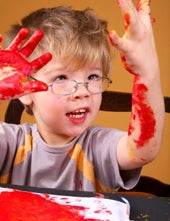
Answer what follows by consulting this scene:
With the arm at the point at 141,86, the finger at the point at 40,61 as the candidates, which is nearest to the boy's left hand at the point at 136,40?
the arm at the point at 141,86

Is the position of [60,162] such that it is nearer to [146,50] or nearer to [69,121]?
[69,121]

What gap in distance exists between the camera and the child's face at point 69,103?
0.84 m

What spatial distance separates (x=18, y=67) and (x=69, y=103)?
233 millimetres

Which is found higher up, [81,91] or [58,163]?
[81,91]

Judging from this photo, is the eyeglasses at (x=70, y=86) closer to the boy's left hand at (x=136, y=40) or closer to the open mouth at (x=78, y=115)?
the open mouth at (x=78, y=115)

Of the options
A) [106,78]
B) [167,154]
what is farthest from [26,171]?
[167,154]

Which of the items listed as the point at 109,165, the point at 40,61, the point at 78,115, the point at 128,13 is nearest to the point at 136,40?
the point at 128,13

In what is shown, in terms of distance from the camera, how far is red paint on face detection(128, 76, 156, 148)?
74cm

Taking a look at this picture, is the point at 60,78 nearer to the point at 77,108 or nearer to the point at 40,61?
the point at 77,108

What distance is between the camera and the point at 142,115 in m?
0.77

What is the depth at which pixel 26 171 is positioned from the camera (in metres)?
0.97

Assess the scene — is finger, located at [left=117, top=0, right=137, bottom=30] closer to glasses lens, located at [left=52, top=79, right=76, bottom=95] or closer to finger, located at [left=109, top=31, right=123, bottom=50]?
finger, located at [left=109, top=31, right=123, bottom=50]

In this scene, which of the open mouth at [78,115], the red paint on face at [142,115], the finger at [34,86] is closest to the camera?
the finger at [34,86]

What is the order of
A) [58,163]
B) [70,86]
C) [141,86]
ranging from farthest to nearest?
[58,163] < [70,86] < [141,86]
